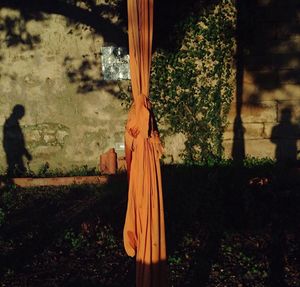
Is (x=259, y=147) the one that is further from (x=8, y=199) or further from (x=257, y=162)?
(x=8, y=199)

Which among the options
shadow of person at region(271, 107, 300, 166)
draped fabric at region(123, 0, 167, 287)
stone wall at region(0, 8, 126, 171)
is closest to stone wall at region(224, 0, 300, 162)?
Answer: shadow of person at region(271, 107, 300, 166)

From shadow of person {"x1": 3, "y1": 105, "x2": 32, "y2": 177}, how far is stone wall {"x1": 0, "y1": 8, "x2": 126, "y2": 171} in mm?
19

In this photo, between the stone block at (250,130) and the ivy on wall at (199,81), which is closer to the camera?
the ivy on wall at (199,81)

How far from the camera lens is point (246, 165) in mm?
7883

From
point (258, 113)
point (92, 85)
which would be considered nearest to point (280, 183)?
point (258, 113)

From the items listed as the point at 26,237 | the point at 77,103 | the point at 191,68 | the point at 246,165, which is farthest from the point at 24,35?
the point at 246,165

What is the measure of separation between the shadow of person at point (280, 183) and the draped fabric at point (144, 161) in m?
1.40

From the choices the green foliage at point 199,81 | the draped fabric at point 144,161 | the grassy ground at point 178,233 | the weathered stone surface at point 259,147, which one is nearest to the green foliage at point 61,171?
the grassy ground at point 178,233

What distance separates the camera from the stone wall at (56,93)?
26.2 feet

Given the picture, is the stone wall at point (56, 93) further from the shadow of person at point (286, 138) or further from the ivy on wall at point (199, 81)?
the shadow of person at point (286, 138)

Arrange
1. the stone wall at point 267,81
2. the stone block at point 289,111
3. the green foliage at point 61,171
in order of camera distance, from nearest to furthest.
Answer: the stone wall at point 267,81
the stone block at point 289,111
the green foliage at point 61,171

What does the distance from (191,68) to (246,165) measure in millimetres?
1972

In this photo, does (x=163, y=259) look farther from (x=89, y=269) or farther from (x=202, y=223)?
(x=202, y=223)

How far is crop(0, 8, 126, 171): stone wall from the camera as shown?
26.2 ft
